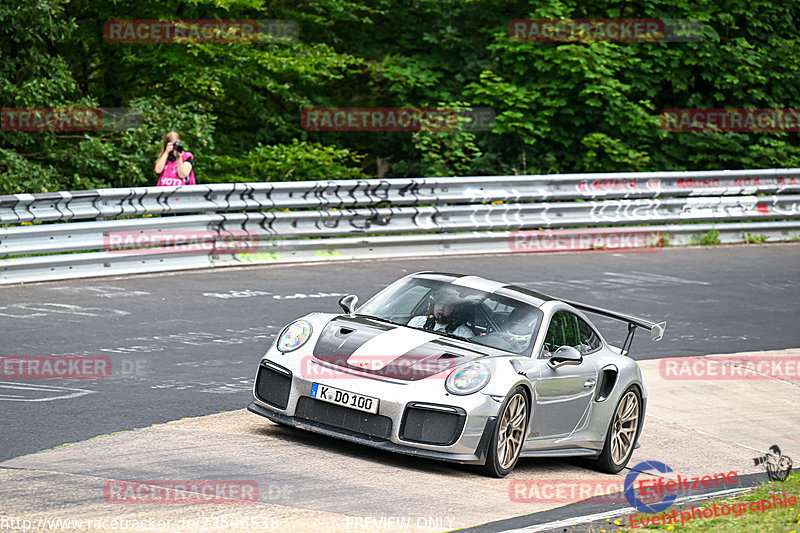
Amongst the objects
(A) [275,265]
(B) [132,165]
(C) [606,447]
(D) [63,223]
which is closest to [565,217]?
(A) [275,265]

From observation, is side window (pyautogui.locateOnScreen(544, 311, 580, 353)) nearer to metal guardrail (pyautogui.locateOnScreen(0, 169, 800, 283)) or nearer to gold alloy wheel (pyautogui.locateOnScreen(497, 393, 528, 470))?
gold alloy wheel (pyautogui.locateOnScreen(497, 393, 528, 470))

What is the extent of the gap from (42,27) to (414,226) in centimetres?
676

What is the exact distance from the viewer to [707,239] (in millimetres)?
21875

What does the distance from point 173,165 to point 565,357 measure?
9829 mm

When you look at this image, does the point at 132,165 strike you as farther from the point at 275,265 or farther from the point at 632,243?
the point at 632,243
